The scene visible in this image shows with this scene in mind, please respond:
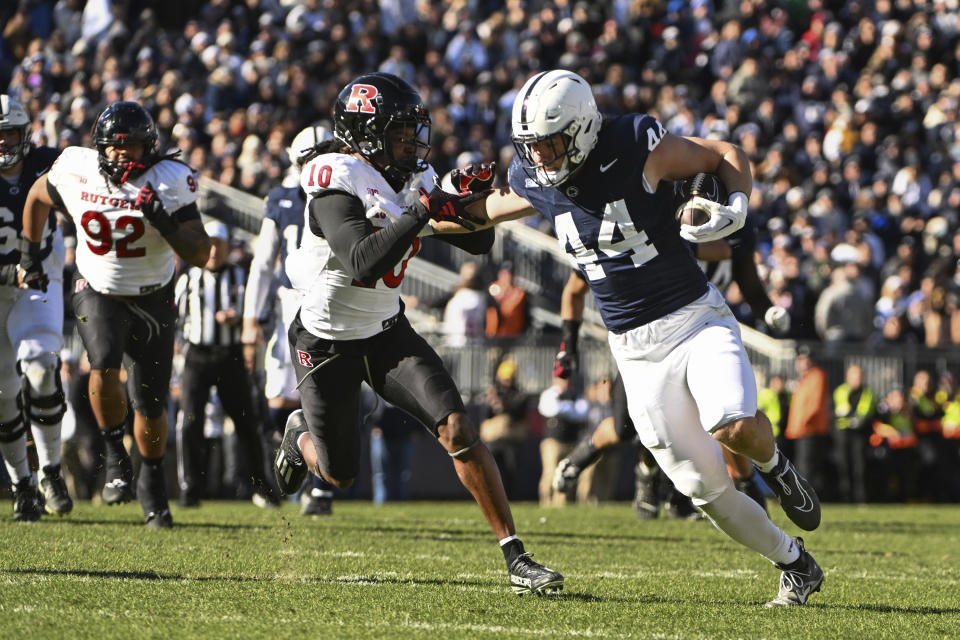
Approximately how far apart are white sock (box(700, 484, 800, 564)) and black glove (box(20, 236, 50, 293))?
3578 mm

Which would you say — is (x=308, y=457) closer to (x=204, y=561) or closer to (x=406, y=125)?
(x=204, y=561)

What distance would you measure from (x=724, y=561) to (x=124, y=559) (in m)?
2.63

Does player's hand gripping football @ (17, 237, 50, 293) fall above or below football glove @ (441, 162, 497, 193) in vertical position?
below

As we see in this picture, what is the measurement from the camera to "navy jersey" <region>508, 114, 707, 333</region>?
478cm

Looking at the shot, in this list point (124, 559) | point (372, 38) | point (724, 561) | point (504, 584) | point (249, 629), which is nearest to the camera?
point (249, 629)

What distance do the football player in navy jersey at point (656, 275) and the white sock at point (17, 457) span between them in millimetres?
3552

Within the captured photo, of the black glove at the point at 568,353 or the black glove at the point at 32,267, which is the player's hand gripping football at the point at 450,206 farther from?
the black glove at the point at 32,267

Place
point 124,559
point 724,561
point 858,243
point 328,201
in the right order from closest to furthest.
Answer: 1. point 328,201
2. point 124,559
3. point 724,561
4. point 858,243

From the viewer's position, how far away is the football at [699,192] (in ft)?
15.3

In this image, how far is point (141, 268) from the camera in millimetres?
6887

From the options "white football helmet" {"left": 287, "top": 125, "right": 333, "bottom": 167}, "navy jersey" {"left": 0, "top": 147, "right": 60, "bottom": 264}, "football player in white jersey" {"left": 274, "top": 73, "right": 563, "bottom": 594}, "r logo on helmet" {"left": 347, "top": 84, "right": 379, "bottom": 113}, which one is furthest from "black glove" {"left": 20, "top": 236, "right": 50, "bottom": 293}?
"r logo on helmet" {"left": 347, "top": 84, "right": 379, "bottom": 113}

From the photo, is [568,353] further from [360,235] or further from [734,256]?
[360,235]

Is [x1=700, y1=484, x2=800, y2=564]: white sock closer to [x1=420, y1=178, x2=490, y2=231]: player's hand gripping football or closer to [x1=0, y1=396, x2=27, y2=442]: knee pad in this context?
[x1=420, y1=178, x2=490, y2=231]: player's hand gripping football

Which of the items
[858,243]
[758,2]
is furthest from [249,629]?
[758,2]
